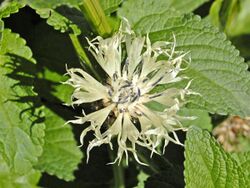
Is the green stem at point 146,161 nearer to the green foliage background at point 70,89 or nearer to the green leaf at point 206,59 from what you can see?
the green foliage background at point 70,89

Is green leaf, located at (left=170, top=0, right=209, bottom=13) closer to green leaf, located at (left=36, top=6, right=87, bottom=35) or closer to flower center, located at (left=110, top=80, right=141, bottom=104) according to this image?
green leaf, located at (left=36, top=6, right=87, bottom=35)

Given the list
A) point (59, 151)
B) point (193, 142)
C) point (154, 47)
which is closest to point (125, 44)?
point (154, 47)

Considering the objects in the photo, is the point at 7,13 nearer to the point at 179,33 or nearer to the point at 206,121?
the point at 179,33

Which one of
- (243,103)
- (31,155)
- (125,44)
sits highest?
(125,44)

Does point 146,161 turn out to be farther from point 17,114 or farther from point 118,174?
point 17,114

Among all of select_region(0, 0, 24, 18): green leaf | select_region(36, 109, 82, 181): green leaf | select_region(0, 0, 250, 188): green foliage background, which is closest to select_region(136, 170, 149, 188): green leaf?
select_region(0, 0, 250, 188): green foliage background

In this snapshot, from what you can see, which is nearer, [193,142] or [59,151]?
[193,142]

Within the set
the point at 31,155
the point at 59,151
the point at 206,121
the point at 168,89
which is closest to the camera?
the point at 168,89
